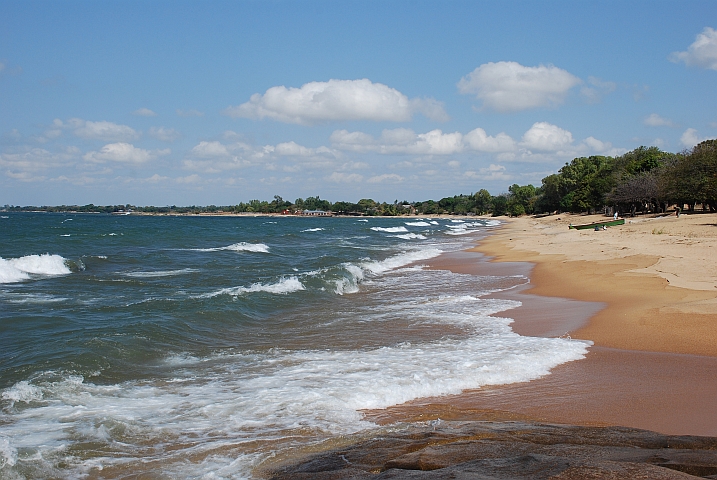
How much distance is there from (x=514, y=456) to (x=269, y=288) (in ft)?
51.5

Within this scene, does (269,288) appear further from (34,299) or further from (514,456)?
(514,456)

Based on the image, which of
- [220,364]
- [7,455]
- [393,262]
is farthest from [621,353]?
[393,262]

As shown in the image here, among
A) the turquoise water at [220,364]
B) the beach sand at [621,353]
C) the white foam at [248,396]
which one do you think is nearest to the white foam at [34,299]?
the turquoise water at [220,364]

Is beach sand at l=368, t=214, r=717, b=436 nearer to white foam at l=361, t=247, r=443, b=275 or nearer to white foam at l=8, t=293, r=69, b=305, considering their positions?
white foam at l=361, t=247, r=443, b=275

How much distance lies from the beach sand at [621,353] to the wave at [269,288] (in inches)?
287

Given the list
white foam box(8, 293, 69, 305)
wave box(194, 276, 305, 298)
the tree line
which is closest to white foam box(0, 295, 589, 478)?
wave box(194, 276, 305, 298)

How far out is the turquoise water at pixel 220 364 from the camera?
20.2 ft

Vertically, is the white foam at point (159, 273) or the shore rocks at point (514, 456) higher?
the shore rocks at point (514, 456)

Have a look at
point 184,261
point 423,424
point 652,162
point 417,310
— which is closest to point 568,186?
point 652,162

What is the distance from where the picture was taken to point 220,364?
9898 mm

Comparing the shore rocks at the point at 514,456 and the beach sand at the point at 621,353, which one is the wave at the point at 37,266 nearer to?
the beach sand at the point at 621,353

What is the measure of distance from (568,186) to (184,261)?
108463 millimetres

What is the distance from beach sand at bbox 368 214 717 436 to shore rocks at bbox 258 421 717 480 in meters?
1.42

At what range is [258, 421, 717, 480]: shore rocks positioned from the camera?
356 cm
